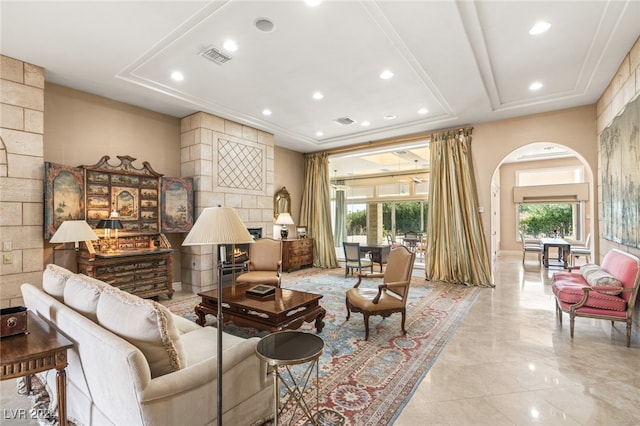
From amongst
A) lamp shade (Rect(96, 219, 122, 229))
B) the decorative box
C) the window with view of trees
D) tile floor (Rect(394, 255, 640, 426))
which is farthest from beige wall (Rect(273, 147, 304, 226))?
the window with view of trees

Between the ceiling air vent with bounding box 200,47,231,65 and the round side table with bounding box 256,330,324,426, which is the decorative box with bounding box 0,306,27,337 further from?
the ceiling air vent with bounding box 200,47,231,65

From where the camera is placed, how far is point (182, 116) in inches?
218

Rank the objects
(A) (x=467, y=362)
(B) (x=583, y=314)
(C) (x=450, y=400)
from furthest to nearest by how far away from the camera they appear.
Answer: (B) (x=583, y=314), (A) (x=467, y=362), (C) (x=450, y=400)

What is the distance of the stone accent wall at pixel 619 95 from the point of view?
3.32 m

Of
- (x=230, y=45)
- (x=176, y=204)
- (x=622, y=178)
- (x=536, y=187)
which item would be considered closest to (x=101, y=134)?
(x=176, y=204)

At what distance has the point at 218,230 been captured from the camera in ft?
5.98

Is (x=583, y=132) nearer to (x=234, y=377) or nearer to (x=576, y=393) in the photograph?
(x=576, y=393)

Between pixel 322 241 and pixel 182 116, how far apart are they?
452cm

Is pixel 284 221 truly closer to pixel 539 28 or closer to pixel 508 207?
pixel 539 28

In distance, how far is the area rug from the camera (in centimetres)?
209

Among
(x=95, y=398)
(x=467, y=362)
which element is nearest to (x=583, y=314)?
(x=467, y=362)

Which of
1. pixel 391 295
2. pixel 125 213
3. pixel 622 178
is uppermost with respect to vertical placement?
pixel 622 178

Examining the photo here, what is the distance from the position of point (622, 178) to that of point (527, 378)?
114 inches

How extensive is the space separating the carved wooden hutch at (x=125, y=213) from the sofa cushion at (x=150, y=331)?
10.2ft
